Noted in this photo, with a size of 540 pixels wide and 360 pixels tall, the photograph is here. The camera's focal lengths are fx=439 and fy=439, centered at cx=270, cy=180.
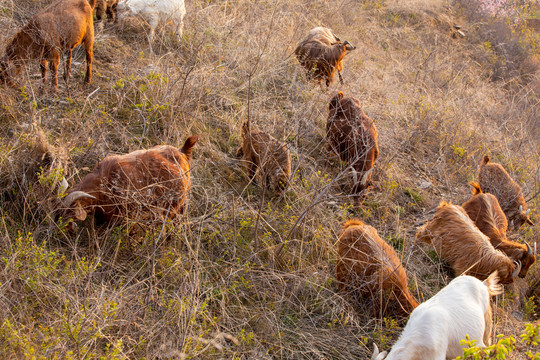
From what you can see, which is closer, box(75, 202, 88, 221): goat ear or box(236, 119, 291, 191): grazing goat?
box(75, 202, 88, 221): goat ear

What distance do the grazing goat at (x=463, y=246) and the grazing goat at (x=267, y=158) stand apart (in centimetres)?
197

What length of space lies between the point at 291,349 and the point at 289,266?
3.10 ft

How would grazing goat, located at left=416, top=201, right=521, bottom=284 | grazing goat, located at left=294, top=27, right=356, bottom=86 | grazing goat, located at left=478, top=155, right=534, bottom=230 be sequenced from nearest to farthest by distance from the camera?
grazing goat, located at left=416, top=201, right=521, bottom=284 < grazing goat, located at left=478, top=155, right=534, bottom=230 < grazing goat, located at left=294, top=27, right=356, bottom=86

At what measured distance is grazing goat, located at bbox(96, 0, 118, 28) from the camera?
7.46 meters

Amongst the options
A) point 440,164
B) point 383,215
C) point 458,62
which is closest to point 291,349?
point 383,215

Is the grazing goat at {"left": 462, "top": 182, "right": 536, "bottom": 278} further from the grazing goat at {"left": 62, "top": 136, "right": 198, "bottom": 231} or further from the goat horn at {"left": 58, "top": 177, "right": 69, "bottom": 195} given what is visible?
the goat horn at {"left": 58, "top": 177, "right": 69, "bottom": 195}

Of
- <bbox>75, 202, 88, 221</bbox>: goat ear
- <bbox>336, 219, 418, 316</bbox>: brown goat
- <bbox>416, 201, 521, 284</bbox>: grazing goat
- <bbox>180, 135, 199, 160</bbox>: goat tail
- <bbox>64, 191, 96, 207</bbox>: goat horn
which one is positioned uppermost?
<bbox>180, 135, 199, 160</bbox>: goat tail

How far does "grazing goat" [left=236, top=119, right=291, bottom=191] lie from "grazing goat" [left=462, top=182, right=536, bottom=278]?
2.78m

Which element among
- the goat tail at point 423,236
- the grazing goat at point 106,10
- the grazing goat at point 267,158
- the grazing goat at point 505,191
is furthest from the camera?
the grazing goat at point 106,10

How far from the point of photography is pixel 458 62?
12.9 m

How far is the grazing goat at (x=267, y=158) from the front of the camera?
552 cm

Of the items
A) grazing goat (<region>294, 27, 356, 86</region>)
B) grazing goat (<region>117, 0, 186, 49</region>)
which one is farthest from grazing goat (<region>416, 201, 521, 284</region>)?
grazing goat (<region>117, 0, 186, 49</region>)

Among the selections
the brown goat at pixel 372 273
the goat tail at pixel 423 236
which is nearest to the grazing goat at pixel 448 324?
the brown goat at pixel 372 273

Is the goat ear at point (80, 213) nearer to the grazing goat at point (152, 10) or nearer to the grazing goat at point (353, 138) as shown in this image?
the grazing goat at point (353, 138)
